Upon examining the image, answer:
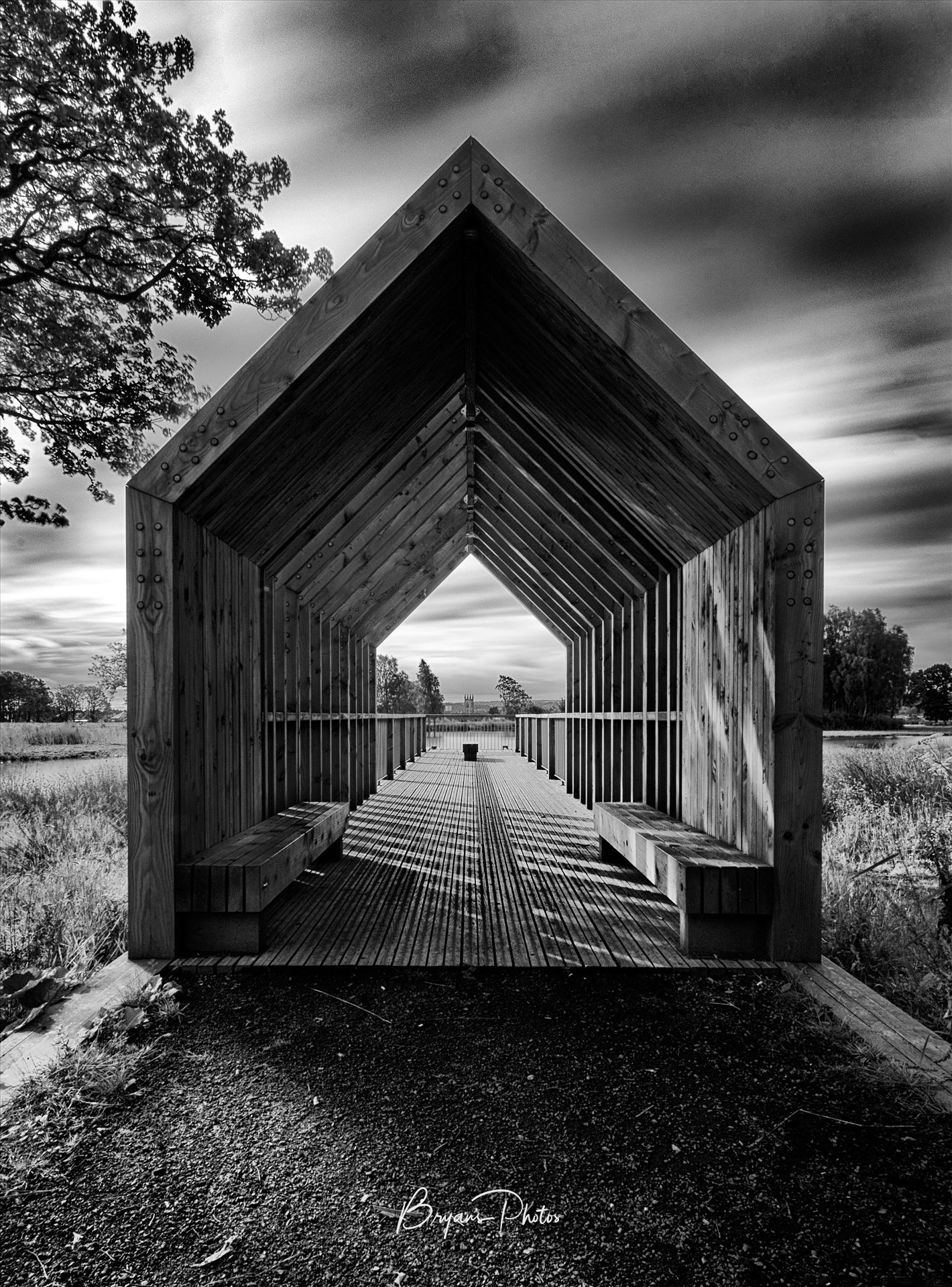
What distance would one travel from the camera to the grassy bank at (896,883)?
3.70 m

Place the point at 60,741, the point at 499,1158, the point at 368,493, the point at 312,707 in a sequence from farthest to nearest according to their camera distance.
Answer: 1. the point at 60,741
2. the point at 312,707
3. the point at 368,493
4. the point at 499,1158

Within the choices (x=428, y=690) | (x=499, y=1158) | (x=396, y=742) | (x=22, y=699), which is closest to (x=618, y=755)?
(x=499, y=1158)

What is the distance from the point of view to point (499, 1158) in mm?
2223

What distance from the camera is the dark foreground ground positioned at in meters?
1.80

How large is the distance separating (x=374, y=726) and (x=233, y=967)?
7.60m

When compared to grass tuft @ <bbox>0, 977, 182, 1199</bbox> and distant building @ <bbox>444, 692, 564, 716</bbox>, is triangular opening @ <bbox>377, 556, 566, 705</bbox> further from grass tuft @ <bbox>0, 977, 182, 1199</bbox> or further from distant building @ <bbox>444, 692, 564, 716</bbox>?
grass tuft @ <bbox>0, 977, 182, 1199</bbox>

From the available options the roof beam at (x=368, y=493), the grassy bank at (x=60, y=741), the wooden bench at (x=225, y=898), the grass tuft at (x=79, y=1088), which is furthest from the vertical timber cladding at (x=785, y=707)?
the grassy bank at (x=60, y=741)

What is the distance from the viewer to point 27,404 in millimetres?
10922

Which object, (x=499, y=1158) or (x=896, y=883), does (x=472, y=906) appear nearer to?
(x=499, y=1158)

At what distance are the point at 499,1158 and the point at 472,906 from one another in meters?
2.72

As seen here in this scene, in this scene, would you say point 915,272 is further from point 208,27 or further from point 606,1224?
point 606,1224

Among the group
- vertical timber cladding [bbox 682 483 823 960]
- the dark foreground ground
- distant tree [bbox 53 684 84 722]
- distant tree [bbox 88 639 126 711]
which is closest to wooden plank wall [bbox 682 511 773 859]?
vertical timber cladding [bbox 682 483 823 960]

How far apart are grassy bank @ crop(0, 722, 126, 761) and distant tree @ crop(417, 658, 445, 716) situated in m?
31.2

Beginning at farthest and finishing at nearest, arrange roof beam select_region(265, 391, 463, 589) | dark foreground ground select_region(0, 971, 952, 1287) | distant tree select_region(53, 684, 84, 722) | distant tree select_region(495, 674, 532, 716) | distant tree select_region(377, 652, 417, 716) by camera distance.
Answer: distant tree select_region(377, 652, 417, 716)
distant tree select_region(53, 684, 84, 722)
distant tree select_region(495, 674, 532, 716)
roof beam select_region(265, 391, 463, 589)
dark foreground ground select_region(0, 971, 952, 1287)
